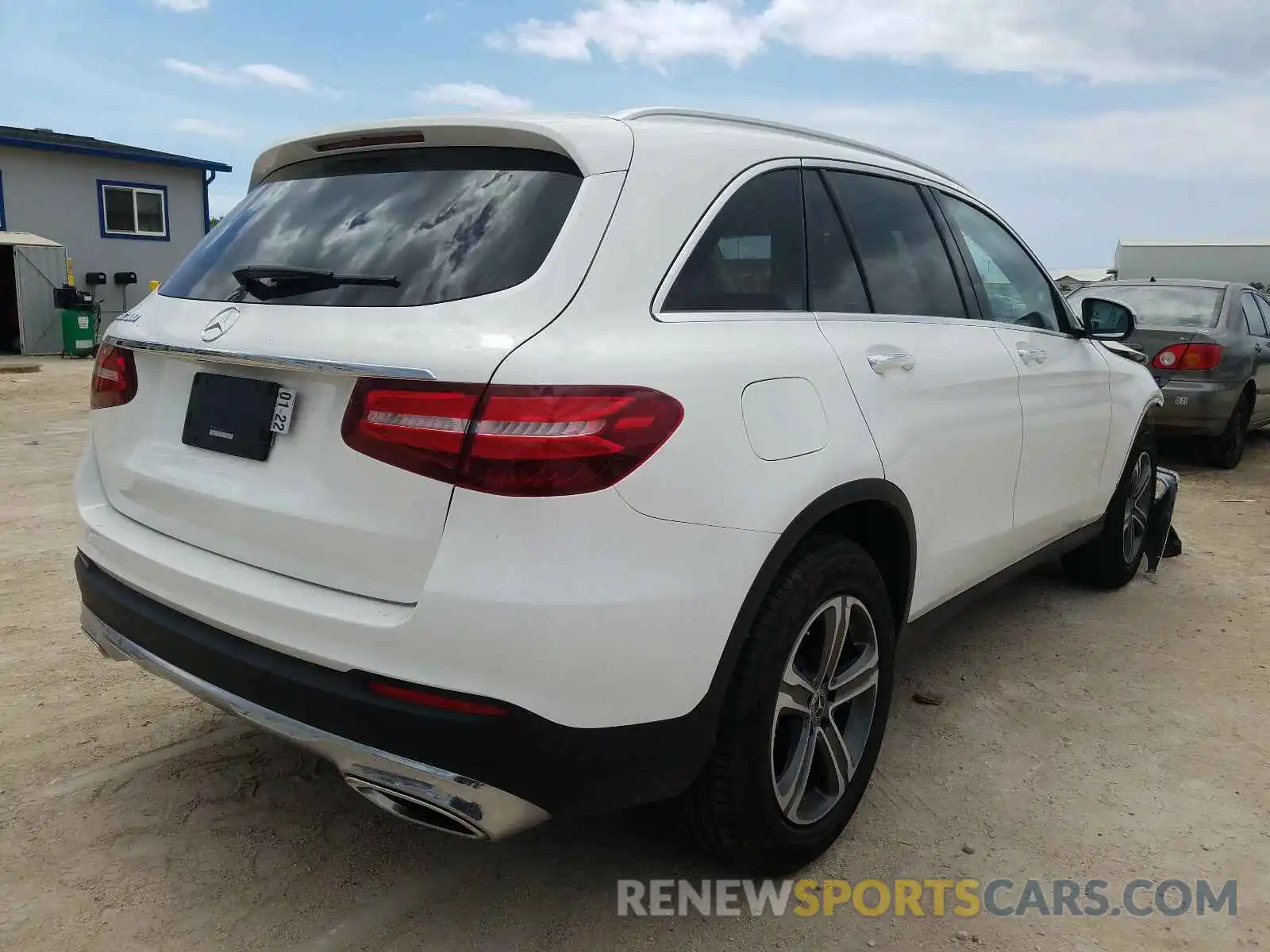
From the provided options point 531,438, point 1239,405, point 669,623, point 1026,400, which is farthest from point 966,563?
point 1239,405

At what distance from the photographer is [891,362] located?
105 inches

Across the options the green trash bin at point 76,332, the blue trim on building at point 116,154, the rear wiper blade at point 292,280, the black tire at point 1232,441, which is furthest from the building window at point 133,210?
the rear wiper blade at point 292,280

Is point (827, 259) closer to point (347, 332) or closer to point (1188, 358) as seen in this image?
point (347, 332)

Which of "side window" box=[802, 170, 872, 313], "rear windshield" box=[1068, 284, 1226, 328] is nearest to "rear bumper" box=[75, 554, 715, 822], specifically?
"side window" box=[802, 170, 872, 313]

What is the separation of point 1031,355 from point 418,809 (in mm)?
2672

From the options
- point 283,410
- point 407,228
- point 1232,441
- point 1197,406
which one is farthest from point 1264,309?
point 283,410

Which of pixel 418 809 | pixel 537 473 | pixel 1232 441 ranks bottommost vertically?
pixel 1232 441

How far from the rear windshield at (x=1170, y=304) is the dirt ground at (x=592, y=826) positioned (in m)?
4.90

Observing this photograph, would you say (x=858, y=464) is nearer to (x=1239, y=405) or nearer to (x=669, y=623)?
(x=669, y=623)

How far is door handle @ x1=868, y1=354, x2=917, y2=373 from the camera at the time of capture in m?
2.61

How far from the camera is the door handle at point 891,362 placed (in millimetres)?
2609

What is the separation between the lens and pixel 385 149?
2.37m

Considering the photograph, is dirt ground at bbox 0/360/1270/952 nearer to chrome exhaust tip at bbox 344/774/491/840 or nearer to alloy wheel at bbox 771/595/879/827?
alloy wheel at bbox 771/595/879/827

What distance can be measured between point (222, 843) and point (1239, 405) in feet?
28.2
